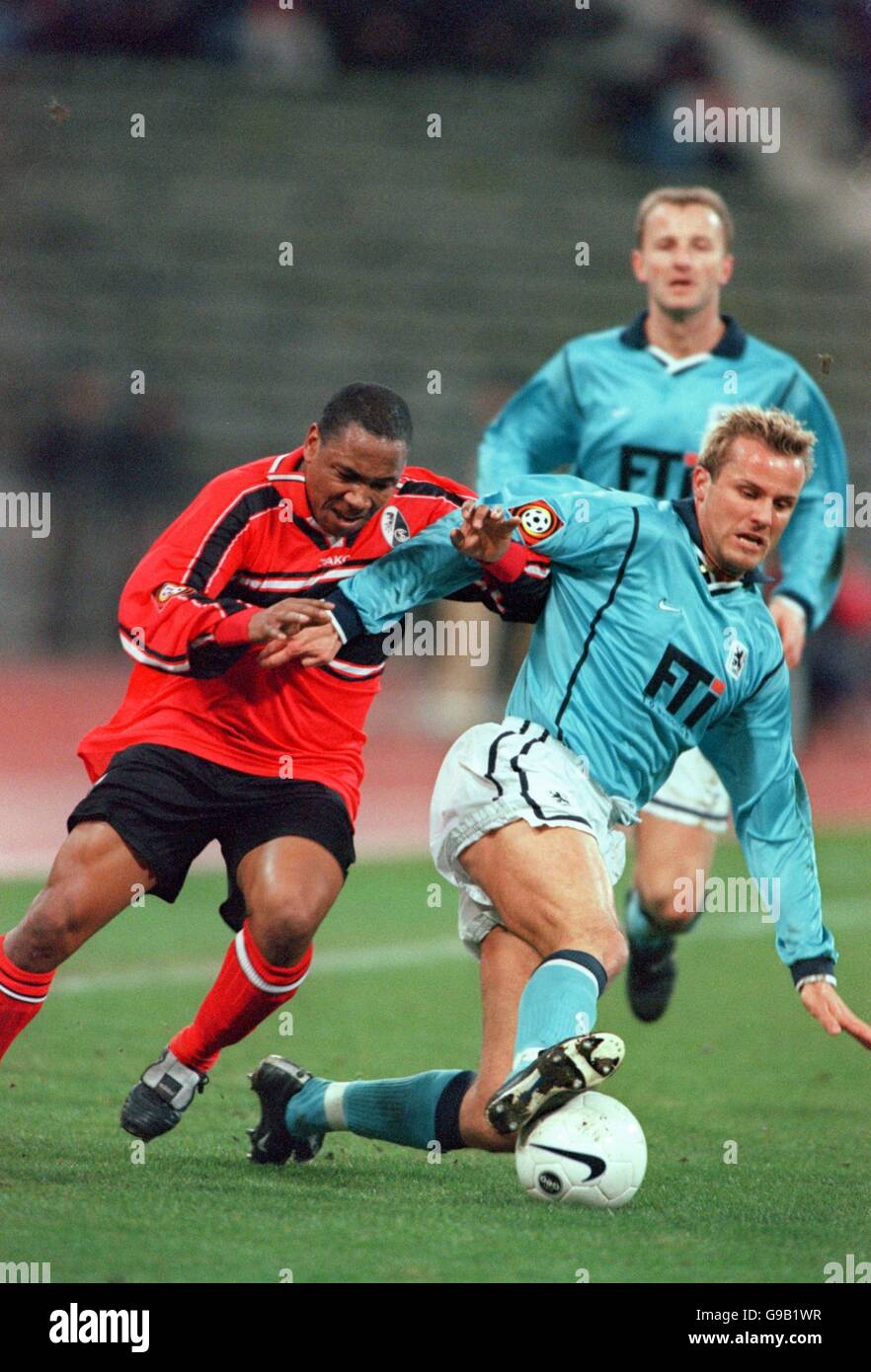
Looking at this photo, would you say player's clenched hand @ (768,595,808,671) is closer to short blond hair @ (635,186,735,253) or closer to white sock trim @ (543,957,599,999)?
short blond hair @ (635,186,735,253)

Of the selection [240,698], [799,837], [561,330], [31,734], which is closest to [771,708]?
[799,837]

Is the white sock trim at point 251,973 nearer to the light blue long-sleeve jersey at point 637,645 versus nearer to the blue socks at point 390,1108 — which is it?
the blue socks at point 390,1108

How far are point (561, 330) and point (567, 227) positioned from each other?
170 cm

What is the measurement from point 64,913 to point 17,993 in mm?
242

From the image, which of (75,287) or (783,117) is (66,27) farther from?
(783,117)

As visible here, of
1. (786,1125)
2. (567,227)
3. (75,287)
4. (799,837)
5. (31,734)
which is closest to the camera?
(799,837)

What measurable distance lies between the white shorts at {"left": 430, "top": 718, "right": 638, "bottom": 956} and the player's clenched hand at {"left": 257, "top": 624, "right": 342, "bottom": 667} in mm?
398

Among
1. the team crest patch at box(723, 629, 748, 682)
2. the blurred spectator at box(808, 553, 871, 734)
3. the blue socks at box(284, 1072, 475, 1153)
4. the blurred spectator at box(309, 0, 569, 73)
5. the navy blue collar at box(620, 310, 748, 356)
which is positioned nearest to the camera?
the blue socks at box(284, 1072, 475, 1153)

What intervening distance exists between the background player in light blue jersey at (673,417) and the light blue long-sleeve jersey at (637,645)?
5.79 feet

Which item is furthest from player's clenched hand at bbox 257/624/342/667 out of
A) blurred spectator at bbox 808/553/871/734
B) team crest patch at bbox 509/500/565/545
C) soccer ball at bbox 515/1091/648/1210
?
blurred spectator at bbox 808/553/871/734

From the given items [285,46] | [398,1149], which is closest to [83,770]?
[398,1149]

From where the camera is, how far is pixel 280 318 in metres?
20.7

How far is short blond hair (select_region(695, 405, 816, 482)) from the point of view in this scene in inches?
187

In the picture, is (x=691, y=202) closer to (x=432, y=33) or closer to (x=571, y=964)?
(x=571, y=964)
